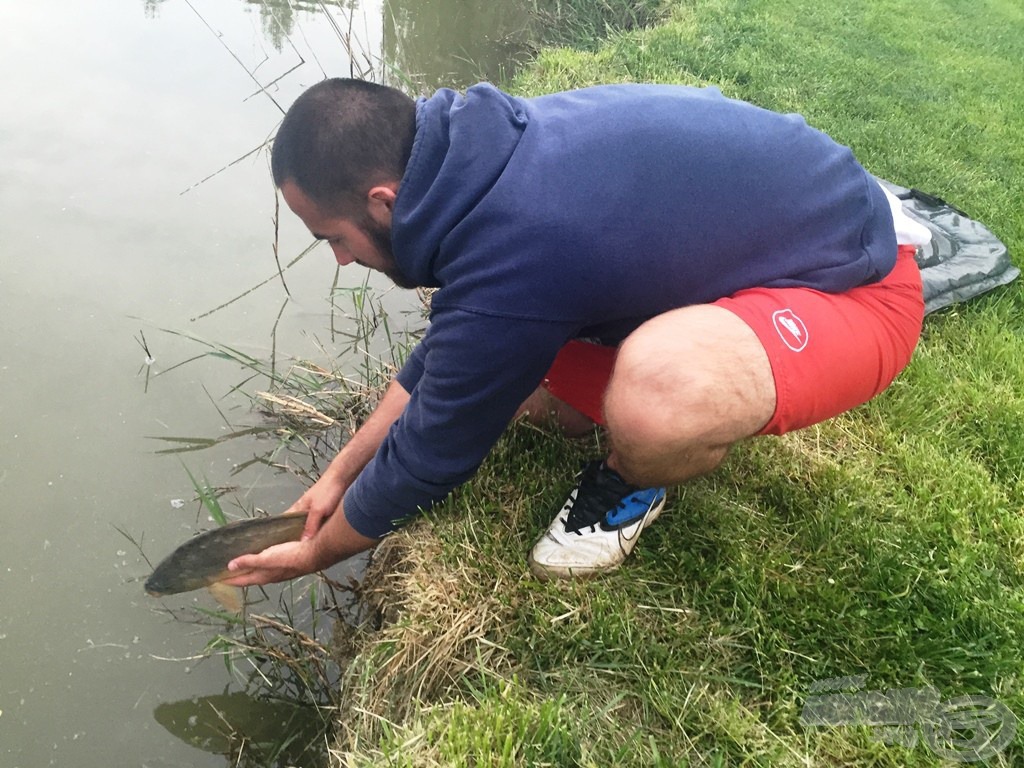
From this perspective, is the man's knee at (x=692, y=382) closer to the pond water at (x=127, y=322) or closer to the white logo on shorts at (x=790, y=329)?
the white logo on shorts at (x=790, y=329)

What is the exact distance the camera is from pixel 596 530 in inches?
79.7

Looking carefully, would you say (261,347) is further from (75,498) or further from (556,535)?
(556,535)

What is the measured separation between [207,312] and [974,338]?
3230 mm

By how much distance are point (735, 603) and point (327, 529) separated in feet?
3.59

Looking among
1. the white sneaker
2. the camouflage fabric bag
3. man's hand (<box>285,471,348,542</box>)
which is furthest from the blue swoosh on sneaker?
the camouflage fabric bag

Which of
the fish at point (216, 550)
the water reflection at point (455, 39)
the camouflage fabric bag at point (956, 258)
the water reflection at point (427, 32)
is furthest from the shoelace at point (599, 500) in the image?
the water reflection at point (455, 39)

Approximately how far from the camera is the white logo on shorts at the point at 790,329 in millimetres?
1711

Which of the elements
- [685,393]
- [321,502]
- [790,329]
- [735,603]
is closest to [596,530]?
[735,603]

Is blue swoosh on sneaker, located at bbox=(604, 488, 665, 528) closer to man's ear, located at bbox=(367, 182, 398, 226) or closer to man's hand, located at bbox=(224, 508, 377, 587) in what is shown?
man's hand, located at bbox=(224, 508, 377, 587)

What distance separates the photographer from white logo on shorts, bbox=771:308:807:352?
171 centimetres

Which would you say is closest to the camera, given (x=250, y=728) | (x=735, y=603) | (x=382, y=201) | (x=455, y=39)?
(x=382, y=201)

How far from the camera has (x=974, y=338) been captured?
2.94 meters

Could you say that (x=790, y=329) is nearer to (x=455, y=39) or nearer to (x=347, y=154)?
(x=347, y=154)

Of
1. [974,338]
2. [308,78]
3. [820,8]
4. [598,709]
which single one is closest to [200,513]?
[598,709]
